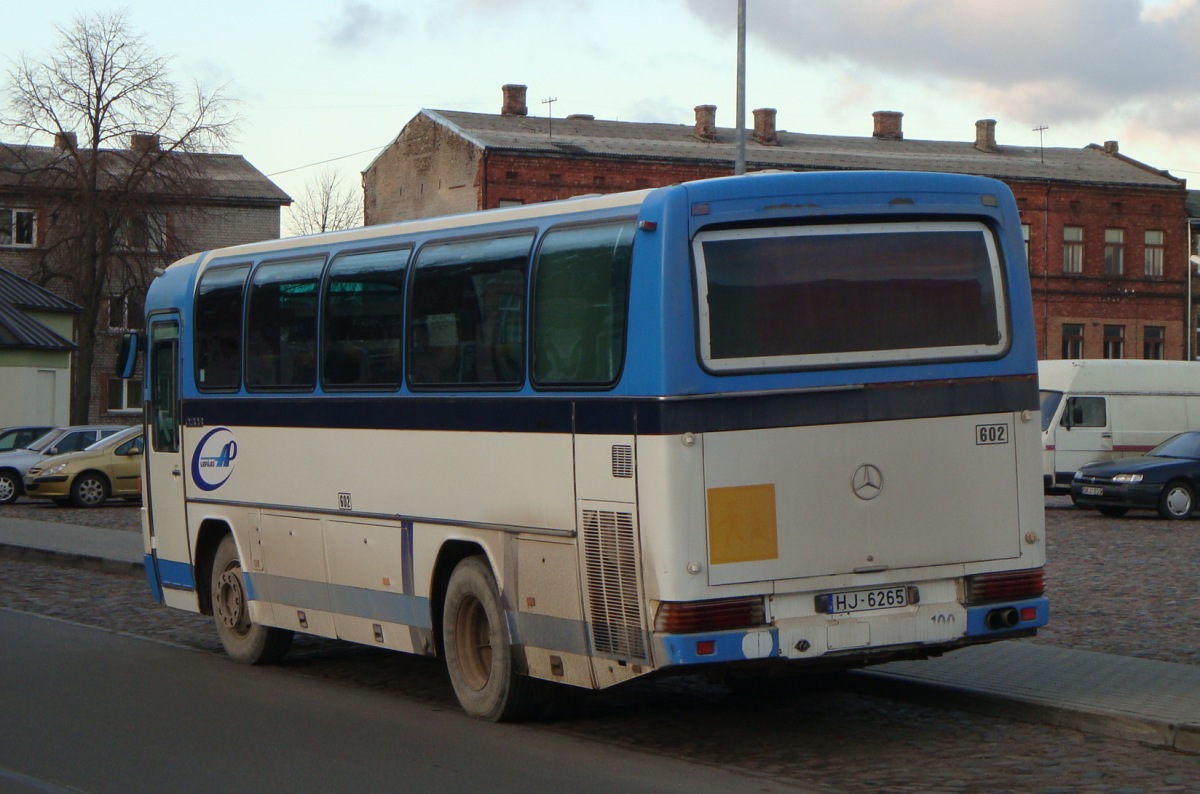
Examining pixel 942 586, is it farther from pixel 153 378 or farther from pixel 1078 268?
pixel 1078 268

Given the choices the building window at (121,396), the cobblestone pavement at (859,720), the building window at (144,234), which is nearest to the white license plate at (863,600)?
the cobblestone pavement at (859,720)

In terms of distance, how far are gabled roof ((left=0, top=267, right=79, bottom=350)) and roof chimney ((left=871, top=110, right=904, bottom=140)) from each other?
38205 mm

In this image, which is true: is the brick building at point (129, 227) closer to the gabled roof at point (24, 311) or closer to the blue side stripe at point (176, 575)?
the gabled roof at point (24, 311)

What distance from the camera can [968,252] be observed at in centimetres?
910

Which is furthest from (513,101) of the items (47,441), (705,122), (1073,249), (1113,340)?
(47,441)

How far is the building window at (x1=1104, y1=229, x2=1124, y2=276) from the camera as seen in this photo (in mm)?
70250

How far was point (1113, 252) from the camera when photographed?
232 feet

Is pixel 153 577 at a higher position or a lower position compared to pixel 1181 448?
lower

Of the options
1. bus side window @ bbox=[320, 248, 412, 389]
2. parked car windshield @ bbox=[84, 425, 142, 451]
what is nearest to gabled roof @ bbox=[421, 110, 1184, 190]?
parked car windshield @ bbox=[84, 425, 142, 451]

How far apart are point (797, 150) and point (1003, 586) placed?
2502 inches

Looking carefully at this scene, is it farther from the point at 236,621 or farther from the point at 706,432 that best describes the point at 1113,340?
the point at 706,432

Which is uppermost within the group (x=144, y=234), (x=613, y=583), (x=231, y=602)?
(x=144, y=234)

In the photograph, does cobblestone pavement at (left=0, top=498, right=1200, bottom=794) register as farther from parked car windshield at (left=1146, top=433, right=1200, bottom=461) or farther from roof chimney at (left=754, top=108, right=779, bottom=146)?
roof chimney at (left=754, top=108, right=779, bottom=146)

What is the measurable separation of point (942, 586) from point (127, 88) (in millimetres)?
49193
